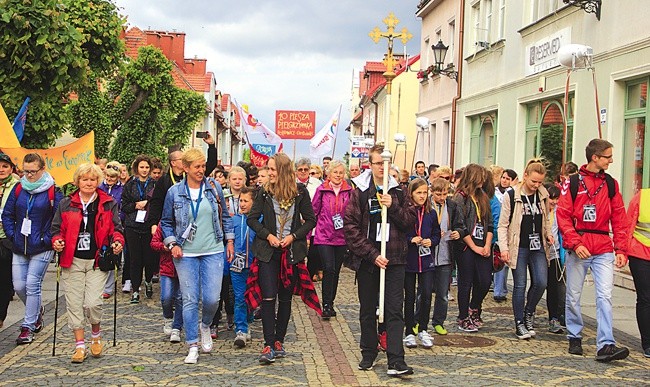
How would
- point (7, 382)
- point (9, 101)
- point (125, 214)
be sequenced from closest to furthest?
point (7, 382) < point (125, 214) < point (9, 101)

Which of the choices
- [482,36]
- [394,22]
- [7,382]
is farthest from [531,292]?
[482,36]

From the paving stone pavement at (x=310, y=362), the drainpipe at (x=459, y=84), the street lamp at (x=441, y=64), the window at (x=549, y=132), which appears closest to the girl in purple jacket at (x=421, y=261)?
the paving stone pavement at (x=310, y=362)

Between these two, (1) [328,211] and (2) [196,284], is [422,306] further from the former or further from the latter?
(1) [328,211]

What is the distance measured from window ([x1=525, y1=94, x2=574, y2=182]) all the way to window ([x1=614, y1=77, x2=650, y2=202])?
2451 millimetres

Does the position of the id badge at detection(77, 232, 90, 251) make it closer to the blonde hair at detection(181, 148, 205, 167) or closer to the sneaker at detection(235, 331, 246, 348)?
the blonde hair at detection(181, 148, 205, 167)

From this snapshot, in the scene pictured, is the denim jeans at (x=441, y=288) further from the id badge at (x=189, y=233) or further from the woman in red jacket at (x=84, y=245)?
the woman in red jacket at (x=84, y=245)

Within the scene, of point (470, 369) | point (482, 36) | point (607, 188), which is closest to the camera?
point (470, 369)

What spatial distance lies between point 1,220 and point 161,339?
79.7 inches

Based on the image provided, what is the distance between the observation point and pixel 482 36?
914 inches

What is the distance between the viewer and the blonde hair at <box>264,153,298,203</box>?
8008mm

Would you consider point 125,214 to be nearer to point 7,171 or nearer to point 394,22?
point 7,171

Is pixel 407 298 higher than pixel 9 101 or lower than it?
lower

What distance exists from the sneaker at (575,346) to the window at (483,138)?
14.0 meters

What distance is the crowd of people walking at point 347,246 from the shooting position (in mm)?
7496
